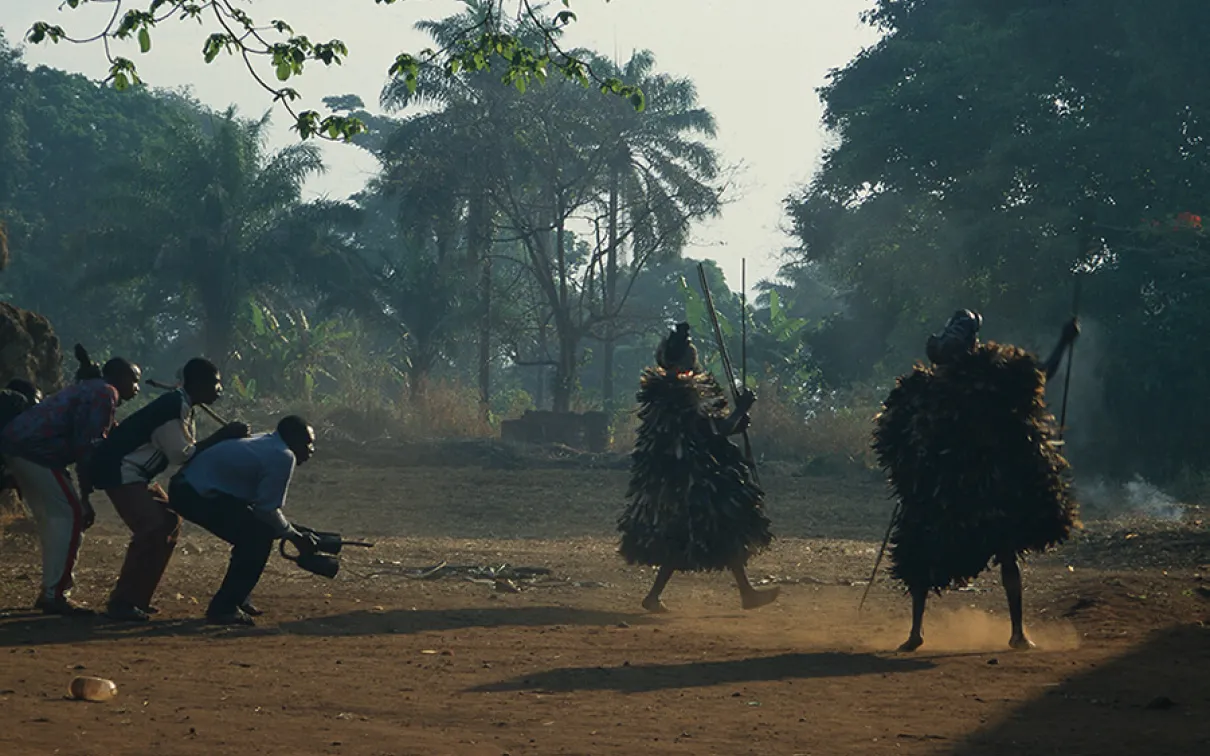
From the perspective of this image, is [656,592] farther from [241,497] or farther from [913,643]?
[241,497]

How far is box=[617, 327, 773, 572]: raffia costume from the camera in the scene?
1193 centimetres

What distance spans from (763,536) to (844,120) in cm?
3118

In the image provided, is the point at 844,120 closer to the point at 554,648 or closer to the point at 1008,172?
the point at 1008,172

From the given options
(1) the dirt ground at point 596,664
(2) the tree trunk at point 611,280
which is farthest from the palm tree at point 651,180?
(1) the dirt ground at point 596,664

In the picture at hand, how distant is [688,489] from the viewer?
39.3ft

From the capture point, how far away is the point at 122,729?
6.80m

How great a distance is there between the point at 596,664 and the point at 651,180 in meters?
41.2

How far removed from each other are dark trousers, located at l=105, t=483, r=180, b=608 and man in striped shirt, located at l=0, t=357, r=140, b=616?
0.89ft

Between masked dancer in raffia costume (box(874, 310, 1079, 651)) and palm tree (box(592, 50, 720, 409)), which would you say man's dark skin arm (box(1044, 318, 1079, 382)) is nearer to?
masked dancer in raffia costume (box(874, 310, 1079, 651))

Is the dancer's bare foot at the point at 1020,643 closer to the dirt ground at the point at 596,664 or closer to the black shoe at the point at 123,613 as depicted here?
the dirt ground at the point at 596,664

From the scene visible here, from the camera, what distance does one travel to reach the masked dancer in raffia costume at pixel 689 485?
11938 mm

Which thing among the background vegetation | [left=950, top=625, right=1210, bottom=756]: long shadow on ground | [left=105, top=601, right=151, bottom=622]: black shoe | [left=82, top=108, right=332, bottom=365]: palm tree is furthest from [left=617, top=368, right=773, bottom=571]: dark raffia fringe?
[left=82, top=108, right=332, bottom=365]: palm tree

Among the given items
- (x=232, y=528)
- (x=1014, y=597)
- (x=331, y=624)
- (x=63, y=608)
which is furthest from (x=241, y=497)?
(x=1014, y=597)

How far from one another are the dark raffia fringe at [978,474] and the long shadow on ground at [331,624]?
2.60m
